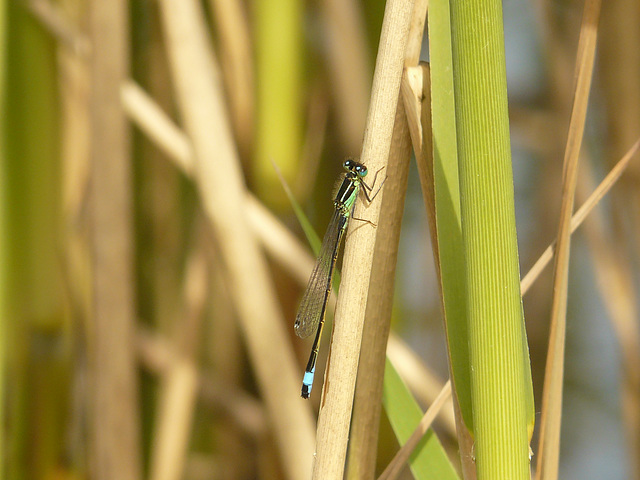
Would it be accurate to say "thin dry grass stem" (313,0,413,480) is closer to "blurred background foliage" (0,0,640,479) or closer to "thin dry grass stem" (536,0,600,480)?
"thin dry grass stem" (536,0,600,480)

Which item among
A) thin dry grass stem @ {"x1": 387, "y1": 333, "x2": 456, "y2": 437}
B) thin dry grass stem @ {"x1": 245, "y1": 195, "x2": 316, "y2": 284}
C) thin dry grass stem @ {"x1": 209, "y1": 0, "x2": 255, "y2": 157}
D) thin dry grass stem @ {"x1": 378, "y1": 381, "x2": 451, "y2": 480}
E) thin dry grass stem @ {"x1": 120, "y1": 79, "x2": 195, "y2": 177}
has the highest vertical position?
thin dry grass stem @ {"x1": 209, "y1": 0, "x2": 255, "y2": 157}

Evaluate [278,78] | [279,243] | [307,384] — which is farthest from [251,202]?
[307,384]

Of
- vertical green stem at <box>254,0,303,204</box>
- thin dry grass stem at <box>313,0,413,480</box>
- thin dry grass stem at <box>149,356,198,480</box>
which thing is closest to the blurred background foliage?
vertical green stem at <box>254,0,303,204</box>

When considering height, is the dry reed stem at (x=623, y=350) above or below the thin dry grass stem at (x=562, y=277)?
above

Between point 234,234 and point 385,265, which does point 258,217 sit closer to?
point 234,234

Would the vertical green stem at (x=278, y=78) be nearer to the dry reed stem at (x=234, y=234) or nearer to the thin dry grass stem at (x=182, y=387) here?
the dry reed stem at (x=234, y=234)

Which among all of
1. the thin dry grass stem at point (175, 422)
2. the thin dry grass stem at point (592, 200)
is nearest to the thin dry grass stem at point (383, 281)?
the thin dry grass stem at point (592, 200)
